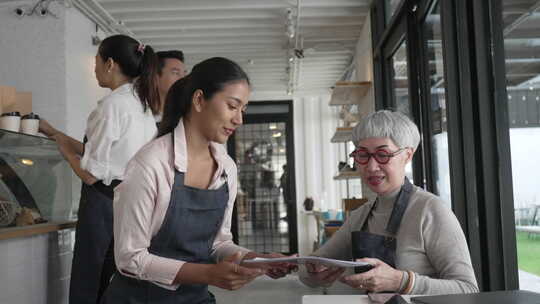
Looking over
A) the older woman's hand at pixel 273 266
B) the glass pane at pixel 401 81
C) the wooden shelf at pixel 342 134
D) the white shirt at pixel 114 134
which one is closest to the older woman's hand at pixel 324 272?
the older woman's hand at pixel 273 266

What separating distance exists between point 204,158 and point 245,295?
454 cm

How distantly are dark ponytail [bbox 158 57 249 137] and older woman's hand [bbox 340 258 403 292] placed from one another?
0.71 meters

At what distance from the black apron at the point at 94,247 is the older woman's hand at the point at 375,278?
47.6 inches

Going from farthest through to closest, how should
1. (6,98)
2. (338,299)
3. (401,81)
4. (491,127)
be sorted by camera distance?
(401,81), (6,98), (491,127), (338,299)

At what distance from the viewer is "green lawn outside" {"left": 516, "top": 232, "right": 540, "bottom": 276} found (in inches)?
83.1

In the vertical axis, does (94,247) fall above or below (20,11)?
below

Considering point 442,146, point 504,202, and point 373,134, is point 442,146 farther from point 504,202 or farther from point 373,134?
point 373,134

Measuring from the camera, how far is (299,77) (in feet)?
28.8

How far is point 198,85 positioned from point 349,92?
188 inches

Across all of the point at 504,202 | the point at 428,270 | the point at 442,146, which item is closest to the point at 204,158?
the point at 428,270

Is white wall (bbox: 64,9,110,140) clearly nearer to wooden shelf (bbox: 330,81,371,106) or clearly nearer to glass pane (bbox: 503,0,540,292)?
wooden shelf (bbox: 330,81,371,106)

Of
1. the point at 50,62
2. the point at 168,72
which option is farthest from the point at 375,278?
the point at 50,62

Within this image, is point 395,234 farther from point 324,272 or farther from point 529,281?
point 529,281

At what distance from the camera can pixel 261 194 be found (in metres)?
10.1
